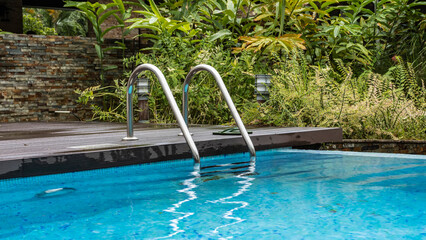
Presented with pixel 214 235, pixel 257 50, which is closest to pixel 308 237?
pixel 214 235

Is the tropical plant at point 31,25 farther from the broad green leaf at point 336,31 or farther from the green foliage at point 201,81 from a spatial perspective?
the broad green leaf at point 336,31

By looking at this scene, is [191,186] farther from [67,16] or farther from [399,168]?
[67,16]

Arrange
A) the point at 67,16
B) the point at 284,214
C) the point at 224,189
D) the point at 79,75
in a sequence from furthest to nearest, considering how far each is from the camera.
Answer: the point at 67,16
the point at 79,75
the point at 224,189
the point at 284,214

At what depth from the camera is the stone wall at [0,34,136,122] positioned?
27.8ft

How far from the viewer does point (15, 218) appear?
9.23 feet

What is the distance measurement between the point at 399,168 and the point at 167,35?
15.5 feet

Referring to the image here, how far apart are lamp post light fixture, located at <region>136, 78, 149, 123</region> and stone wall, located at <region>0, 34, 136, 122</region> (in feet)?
6.22

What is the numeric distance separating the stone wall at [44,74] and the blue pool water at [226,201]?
4.96 metres

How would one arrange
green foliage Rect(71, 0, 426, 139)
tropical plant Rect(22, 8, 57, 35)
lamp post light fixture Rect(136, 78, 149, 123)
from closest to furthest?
green foliage Rect(71, 0, 426, 139), lamp post light fixture Rect(136, 78, 149, 123), tropical plant Rect(22, 8, 57, 35)

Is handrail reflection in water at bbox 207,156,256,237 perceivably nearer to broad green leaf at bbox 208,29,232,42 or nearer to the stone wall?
broad green leaf at bbox 208,29,232,42

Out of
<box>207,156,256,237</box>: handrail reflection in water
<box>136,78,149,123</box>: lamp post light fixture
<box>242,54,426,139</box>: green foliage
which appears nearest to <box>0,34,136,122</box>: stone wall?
<box>136,78,149,123</box>: lamp post light fixture

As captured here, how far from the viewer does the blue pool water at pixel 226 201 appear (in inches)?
97.9

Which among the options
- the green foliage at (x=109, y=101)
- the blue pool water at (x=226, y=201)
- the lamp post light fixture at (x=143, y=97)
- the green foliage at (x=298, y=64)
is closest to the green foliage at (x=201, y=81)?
the green foliage at (x=298, y=64)

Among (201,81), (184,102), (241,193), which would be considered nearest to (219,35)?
(201,81)
